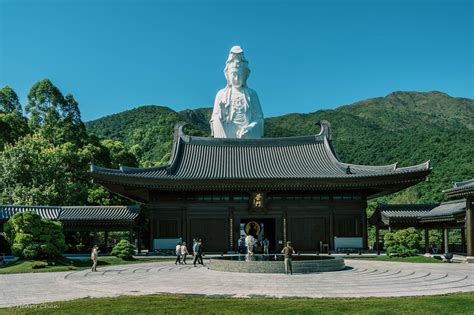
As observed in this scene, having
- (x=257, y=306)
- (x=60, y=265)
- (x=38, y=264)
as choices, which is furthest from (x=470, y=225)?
(x=38, y=264)

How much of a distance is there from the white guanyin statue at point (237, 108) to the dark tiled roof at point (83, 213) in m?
13.0

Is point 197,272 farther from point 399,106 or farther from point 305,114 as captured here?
point 399,106

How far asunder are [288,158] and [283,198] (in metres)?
4.90

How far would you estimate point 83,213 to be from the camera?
39.5 m

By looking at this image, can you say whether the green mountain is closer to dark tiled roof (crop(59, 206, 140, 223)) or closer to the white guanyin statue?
the white guanyin statue

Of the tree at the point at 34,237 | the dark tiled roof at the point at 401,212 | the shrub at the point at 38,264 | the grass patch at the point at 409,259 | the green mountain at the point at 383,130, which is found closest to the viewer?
the shrub at the point at 38,264

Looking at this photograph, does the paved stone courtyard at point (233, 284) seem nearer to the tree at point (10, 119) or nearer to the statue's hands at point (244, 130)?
the statue's hands at point (244, 130)

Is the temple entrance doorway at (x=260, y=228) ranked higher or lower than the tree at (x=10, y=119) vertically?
lower

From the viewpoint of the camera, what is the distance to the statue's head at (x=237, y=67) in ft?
163

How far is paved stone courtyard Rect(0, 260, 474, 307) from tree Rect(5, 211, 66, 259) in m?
5.36

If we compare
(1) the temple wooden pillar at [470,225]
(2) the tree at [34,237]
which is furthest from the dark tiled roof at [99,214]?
(1) the temple wooden pillar at [470,225]

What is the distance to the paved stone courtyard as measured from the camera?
16250mm

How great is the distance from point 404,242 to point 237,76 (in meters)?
22.3

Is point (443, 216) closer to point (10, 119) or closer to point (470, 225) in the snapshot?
point (470, 225)
